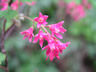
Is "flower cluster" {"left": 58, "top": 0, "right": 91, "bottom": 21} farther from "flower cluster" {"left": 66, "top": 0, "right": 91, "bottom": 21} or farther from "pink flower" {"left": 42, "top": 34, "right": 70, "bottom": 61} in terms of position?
"pink flower" {"left": 42, "top": 34, "right": 70, "bottom": 61}

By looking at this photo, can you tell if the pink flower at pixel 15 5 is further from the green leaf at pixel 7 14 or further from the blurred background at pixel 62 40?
the blurred background at pixel 62 40

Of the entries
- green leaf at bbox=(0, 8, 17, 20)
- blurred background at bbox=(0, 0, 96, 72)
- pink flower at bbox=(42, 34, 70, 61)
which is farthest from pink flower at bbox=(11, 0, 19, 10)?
blurred background at bbox=(0, 0, 96, 72)

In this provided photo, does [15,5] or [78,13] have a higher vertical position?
[15,5]

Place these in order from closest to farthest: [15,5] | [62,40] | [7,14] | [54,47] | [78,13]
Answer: [54,47]
[7,14]
[15,5]
[62,40]
[78,13]

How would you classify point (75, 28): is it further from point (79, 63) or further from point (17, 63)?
point (17, 63)

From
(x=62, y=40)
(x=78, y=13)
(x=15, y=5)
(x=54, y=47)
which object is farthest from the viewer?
(x=78, y=13)

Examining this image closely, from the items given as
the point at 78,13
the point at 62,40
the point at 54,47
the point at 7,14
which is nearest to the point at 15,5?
the point at 7,14

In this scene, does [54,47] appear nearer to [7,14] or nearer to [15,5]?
[7,14]

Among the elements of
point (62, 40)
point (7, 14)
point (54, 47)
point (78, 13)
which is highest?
point (7, 14)
